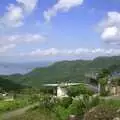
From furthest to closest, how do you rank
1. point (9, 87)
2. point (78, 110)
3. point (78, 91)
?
1. point (9, 87)
2. point (78, 91)
3. point (78, 110)

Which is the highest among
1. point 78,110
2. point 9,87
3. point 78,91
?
point 9,87

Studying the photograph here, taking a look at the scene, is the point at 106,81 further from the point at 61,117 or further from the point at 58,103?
the point at 61,117

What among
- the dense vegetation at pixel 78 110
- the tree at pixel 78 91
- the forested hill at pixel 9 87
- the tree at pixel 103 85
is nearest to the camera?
the dense vegetation at pixel 78 110

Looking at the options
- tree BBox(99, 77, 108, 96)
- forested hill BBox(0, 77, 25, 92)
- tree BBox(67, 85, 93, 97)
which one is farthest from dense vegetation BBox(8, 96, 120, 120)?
forested hill BBox(0, 77, 25, 92)

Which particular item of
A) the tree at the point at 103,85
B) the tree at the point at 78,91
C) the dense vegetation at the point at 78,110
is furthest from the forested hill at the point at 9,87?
the dense vegetation at the point at 78,110

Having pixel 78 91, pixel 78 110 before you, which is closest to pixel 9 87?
pixel 78 91

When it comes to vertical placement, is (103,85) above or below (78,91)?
above

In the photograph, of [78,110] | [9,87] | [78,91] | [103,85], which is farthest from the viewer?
[9,87]

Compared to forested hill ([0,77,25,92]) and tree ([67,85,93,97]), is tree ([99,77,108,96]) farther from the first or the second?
forested hill ([0,77,25,92])

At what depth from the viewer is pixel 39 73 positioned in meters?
156

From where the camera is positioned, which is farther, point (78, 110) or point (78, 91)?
point (78, 91)

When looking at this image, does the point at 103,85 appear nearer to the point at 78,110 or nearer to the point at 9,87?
the point at 78,110

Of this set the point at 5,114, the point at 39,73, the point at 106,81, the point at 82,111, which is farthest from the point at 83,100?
the point at 39,73

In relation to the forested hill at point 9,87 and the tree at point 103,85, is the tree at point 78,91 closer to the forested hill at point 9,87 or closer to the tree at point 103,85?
the tree at point 103,85
